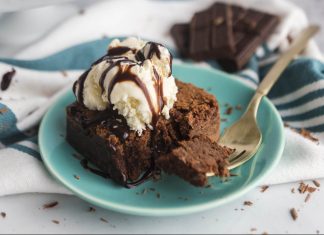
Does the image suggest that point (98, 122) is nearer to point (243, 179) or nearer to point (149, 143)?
point (149, 143)

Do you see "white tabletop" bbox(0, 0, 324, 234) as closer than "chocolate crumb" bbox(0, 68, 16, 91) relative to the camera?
Yes

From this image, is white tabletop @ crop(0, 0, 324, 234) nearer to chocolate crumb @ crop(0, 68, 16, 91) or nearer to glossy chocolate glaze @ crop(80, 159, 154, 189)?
glossy chocolate glaze @ crop(80, 159, 154, 189)

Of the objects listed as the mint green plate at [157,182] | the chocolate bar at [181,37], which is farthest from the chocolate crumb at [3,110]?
the chocolate bar at [181,37]

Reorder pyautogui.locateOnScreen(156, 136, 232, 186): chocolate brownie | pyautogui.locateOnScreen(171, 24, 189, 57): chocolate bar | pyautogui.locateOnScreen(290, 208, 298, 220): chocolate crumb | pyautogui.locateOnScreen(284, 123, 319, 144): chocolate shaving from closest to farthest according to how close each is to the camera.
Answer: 1. pyautogui.locateOnScreen(156, 136, 232, 186): chocolate brownie
2. pyautogui.locateOnScreen(290, 208, 298, 220): chocolate crumb
3. pyautogui.locateOnScreen(284, 123, 319, 144): chocolate shaving
4. pyautogui.locateOnScreen(171, 24, 189, 57): chocolate bar

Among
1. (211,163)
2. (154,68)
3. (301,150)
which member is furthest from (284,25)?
(211,163)

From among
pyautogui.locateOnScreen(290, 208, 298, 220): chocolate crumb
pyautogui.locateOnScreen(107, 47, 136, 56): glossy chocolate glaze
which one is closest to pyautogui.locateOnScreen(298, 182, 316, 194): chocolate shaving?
pyautogui.locateOnScreen(290, 208, 298, 220): chocolate crumb

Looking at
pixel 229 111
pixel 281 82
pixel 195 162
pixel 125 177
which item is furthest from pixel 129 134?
pixel 281 82

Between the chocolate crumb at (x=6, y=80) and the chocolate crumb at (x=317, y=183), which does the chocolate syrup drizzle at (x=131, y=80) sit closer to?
the chocolate crumb at (x=6, y=80)

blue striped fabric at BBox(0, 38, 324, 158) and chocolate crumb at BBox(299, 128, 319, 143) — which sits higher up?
blue striped fabric at BBox(0, 38, 324, 158)
